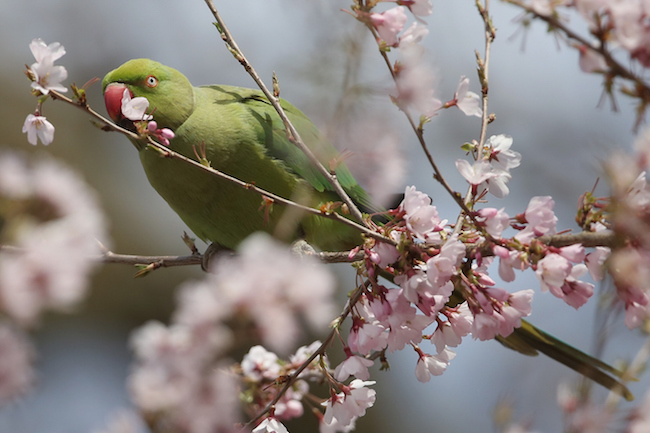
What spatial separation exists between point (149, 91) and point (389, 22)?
126 cm

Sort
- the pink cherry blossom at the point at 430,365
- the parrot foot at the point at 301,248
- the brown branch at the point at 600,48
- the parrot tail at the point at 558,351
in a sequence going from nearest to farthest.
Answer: the brown branch at the point at 600,48 → the pink cherry blossom at the point at 430,365 → the parrot tail at the point at 558,351 → the parrot foot at the point at 301,248

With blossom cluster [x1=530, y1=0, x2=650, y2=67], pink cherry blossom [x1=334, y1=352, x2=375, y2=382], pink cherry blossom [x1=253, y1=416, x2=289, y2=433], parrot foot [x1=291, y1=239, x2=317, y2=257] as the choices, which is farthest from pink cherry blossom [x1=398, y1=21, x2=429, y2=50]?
parrot foot [x1=291, y1=239, x2=317, y2=257]

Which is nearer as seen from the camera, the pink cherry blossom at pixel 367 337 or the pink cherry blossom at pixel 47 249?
the pink cherry blossom at pixel 47 249

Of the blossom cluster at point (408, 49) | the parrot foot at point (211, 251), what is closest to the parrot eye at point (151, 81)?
the parrot foot at point (211, 251)

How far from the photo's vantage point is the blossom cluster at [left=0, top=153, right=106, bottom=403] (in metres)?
0.72

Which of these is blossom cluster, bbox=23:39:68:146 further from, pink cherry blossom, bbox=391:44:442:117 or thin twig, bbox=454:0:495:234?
thin twig, bbox=454:0:495:234

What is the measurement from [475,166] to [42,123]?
0.93 meters

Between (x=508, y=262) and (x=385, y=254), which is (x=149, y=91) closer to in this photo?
(x=385, y=254)

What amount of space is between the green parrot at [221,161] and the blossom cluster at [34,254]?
1123 millimetres

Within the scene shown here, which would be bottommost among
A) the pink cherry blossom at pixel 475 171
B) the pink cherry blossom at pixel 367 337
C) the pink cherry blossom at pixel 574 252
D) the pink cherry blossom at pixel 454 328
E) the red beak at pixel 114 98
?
the pink cherry blossom at pixel 367 337

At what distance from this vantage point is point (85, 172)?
13.9 feet

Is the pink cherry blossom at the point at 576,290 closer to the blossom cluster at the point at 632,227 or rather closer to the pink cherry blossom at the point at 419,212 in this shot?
the blossom cluster at the point at 632,227

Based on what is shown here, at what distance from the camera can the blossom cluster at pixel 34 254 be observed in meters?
0.72

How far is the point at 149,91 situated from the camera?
2.05m
